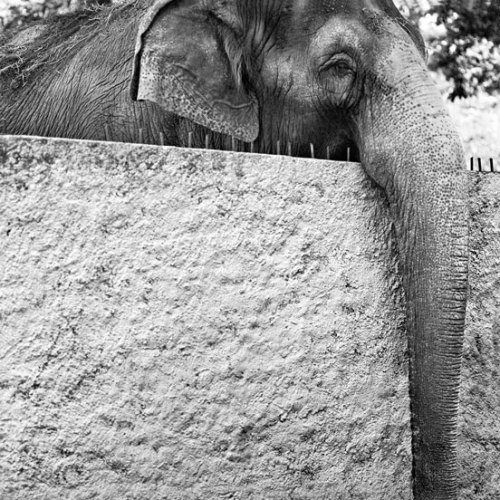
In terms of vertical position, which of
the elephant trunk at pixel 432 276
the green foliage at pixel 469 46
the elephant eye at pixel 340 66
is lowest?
the green foliage at pixel 469 46

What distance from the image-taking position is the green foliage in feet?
33.5

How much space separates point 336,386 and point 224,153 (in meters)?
0.80

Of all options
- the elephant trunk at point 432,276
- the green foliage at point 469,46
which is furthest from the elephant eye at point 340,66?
the green foliage at point 469,46

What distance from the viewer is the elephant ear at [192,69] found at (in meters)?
3.70

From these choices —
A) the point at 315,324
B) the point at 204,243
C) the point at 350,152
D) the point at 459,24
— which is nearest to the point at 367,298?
the point at 315,324

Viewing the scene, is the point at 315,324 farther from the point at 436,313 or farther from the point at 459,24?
the point at 459,24

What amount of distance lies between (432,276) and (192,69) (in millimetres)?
1288

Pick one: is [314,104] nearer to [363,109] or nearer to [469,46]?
[363,109]

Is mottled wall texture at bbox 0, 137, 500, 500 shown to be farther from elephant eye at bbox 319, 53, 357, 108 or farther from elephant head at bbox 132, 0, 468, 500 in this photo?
elephant eye at bbox 319, 53, 357, 108

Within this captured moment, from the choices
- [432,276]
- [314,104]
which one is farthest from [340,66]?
[432,276]

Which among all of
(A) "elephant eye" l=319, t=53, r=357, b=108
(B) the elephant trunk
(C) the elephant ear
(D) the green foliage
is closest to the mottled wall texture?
(B) the elephant trunk

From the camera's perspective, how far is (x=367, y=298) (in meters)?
3.12

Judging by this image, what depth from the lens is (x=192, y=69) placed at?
3.75 m

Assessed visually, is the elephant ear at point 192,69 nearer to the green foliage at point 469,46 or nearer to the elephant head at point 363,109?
the elephant head at point 363,109
